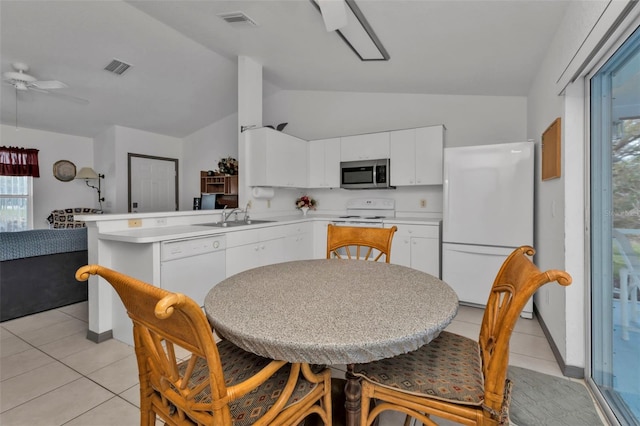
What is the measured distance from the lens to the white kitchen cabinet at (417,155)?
12.2ft

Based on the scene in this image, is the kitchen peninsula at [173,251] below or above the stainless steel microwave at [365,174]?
below

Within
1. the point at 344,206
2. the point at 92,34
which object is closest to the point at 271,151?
the point at 344,206

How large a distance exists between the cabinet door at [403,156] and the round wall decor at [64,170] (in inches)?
221

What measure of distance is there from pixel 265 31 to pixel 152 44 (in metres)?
1.43

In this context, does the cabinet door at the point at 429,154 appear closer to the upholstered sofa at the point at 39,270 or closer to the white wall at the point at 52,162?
the upholstered sofa at the point at 39,270

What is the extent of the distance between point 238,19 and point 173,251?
229 cm

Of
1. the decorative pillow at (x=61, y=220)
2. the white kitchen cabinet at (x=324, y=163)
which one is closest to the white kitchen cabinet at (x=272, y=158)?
the white kitchen cabinet at (x=324, y=163)

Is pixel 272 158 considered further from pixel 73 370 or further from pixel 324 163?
pixel 73 370

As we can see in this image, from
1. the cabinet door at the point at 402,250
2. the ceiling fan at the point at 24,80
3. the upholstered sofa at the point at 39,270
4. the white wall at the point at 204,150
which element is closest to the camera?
the upholstered sofa at the point at 39,270

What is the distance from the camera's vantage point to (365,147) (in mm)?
4199

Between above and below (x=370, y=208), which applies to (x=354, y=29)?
above

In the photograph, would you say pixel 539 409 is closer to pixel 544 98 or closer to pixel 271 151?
pixel 544 98

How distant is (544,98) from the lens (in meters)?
2.58

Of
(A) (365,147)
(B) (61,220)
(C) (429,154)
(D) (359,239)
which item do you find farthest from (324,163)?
→ (B) (61,220)
